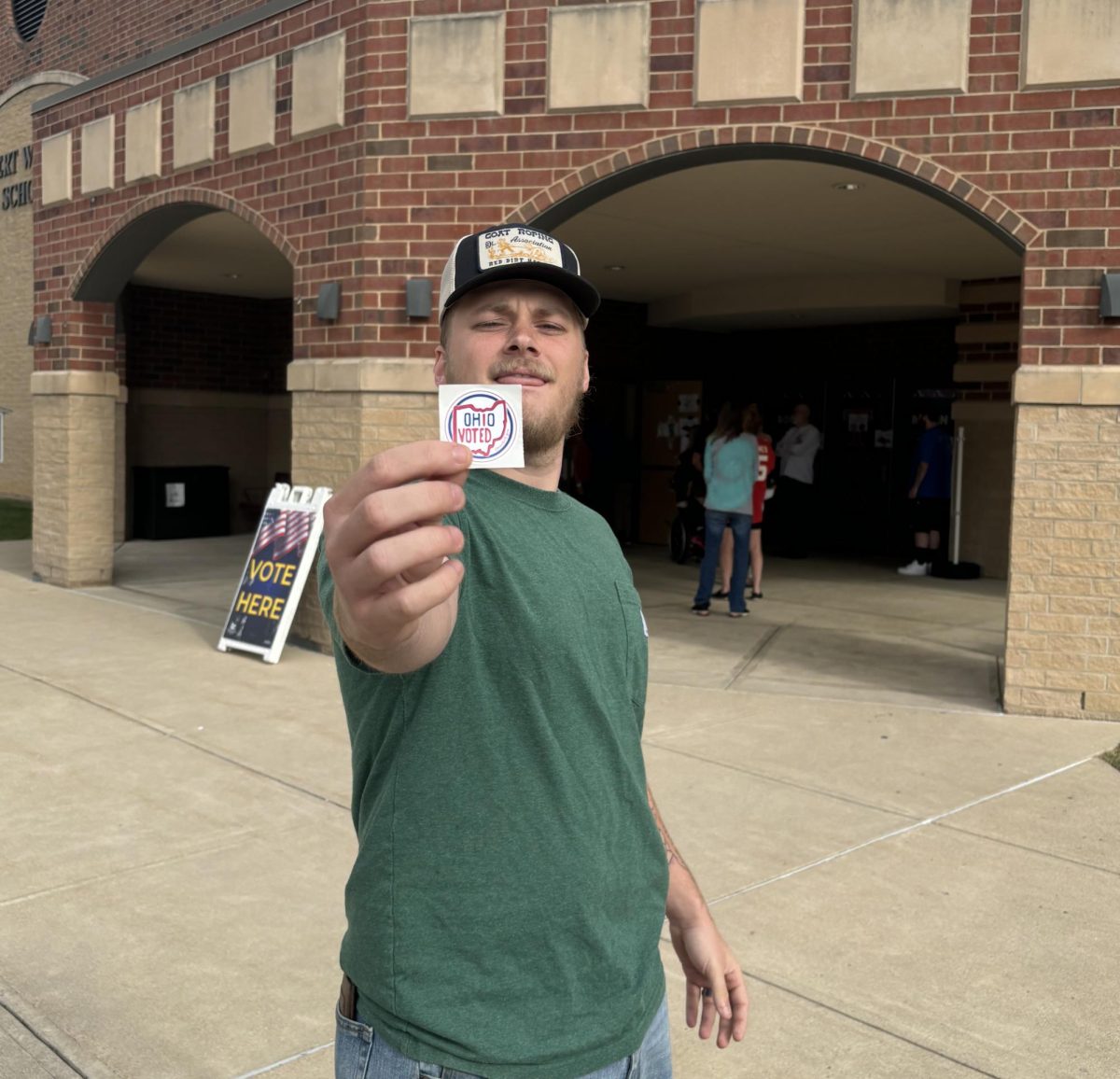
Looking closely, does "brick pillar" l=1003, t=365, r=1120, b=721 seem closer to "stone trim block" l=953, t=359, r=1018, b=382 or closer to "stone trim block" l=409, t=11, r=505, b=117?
Result: "stone trim block" l=409, t=11, r=505, b=117

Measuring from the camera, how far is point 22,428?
20.5m

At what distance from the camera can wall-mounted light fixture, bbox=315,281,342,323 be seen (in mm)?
8594

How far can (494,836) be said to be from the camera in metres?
1.63

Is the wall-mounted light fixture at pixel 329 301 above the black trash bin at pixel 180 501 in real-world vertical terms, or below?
above

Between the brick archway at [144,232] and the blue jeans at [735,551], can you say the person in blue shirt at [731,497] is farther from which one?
the brick archway at [144,232]

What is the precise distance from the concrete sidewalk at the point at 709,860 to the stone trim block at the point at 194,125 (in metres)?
3.85

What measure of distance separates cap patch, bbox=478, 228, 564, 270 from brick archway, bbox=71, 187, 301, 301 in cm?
748

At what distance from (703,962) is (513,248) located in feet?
3.87

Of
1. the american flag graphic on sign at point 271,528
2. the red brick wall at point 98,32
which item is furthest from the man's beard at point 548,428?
the red brick wall at point 98,32

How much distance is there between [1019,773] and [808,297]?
961cm

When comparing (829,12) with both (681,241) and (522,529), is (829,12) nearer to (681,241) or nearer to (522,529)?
(681,241)

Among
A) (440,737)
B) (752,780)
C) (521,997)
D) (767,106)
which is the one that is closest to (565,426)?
(440,737)

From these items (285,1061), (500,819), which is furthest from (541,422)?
(285,1061)

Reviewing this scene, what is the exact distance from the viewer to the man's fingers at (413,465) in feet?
4.01
